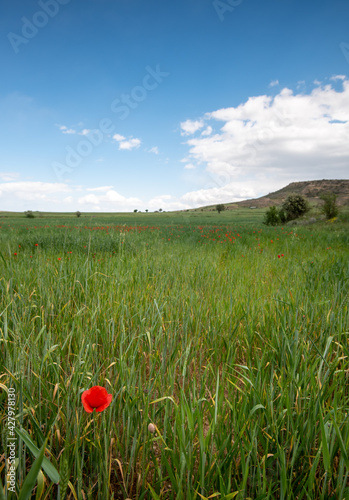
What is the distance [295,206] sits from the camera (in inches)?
1210

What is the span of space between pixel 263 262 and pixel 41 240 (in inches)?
234

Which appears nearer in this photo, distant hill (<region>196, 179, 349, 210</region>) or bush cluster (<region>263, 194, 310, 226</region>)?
bush cluster (<region>263, 194, 310, 226</region>)

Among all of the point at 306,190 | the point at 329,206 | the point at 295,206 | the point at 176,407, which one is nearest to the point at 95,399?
the point at 176,407

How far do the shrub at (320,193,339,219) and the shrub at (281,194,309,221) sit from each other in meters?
4.93

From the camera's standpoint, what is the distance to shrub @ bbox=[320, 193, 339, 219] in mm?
24797

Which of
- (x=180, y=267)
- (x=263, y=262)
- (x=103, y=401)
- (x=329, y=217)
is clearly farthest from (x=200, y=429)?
(x=329, y=217)

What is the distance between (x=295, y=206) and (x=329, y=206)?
573 cm

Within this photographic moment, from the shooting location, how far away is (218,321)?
2.21 m

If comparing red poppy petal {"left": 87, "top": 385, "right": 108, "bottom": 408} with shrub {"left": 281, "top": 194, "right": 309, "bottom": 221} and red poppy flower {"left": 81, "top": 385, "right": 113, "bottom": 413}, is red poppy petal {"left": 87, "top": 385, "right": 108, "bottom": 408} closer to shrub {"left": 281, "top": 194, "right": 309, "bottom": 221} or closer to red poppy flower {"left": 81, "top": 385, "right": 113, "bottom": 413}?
red poppy flower {"left": 81, "top": 385, "right": 113, "bottom": 413}

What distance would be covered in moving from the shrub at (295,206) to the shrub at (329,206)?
4.93 meters

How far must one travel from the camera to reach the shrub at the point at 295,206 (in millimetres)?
30672

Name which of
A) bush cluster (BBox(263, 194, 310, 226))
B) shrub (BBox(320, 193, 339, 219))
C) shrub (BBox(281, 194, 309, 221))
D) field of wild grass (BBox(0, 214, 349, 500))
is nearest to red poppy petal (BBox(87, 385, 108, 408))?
field of wild grass (BBox(0, 214, 349, 500))

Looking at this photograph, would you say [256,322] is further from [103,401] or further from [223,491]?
[103,401]

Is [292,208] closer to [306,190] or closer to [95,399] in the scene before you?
[95,399]
